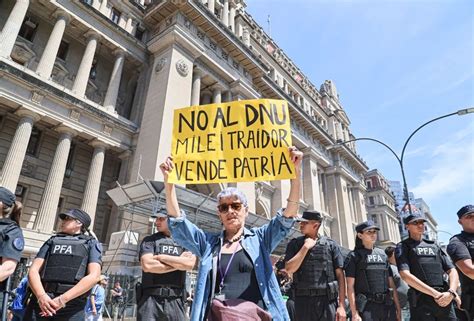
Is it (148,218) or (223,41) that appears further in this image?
(223,41)

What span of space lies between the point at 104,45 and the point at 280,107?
2037 centimetres

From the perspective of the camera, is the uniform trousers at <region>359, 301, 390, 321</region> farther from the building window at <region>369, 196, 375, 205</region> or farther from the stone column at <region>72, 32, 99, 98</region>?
the building window at <region>369, 196, 375, 205</region>

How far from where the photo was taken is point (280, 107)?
11.6ft

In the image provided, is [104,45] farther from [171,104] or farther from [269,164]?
[269,164]

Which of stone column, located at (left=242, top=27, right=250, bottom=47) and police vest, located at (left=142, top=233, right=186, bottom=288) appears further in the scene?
stone column, located at (left=242, top=27, right=250, bottom=47)

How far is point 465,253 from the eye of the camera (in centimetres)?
365

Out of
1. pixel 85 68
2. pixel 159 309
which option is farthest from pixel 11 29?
pixel 159 309

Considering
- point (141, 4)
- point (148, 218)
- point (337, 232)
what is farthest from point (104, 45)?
point (337, 232)

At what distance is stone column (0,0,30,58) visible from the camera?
1479 cm

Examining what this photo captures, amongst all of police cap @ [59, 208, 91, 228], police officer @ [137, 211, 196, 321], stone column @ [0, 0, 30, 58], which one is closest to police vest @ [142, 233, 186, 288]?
police officer @ [137, 211, 196, 321]

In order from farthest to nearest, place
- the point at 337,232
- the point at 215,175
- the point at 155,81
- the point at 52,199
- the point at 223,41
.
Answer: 1. the point at 337,232
2. the point at 223,41
3. the point at 155,81
4. the point at 52,199
5. the point at 215,175

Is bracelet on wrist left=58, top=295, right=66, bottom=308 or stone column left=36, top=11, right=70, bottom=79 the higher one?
stone column left=36, top=11, right=70, bottom=79

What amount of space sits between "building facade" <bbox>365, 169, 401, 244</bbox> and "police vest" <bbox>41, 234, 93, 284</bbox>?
56.7 m

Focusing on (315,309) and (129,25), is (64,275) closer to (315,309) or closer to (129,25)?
(315,309)
